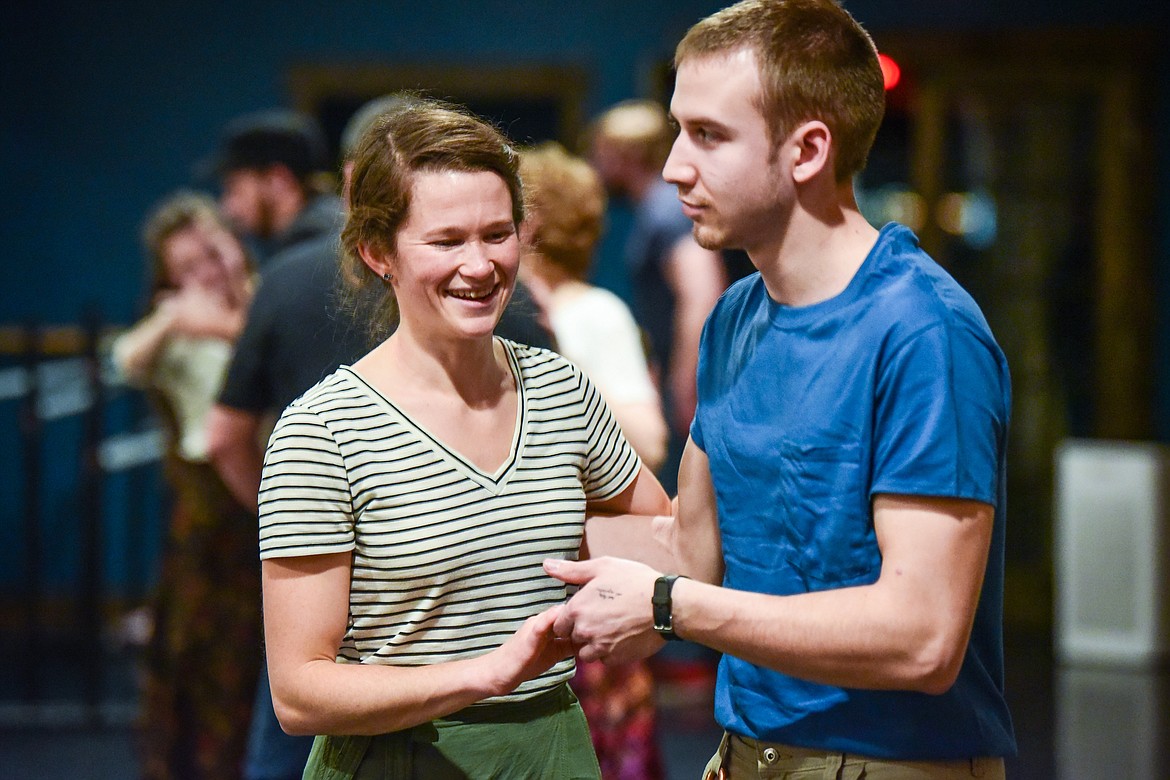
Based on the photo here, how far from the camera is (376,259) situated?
1623 mm

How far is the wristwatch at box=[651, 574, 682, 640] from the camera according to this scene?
1.46 metres

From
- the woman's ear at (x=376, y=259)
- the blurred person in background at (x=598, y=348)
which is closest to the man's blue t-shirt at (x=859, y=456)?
the woman's ear at (x=376, y=259)

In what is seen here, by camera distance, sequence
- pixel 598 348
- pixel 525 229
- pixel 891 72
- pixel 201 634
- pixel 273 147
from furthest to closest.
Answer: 1. pixel 891 72
2. pixel 273 147
3. pixel 201 634
4. pixel 598 348
5. pixel 525 229

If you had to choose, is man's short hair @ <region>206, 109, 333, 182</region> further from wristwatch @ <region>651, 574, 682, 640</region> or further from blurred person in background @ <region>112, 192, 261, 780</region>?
wristwatch @ <region>651, 574, 682, 640</region>

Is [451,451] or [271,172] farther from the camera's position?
[271,172]

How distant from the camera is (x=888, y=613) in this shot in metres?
1.37

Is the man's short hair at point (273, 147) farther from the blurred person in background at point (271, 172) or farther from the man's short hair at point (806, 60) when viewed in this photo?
the man's short hair at point (806, 60)

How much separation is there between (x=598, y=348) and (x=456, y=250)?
151 cm

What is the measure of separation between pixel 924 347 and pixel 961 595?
0.24 meters

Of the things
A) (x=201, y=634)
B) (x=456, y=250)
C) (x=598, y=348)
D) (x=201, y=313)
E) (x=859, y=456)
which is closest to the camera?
(x=859, y=456)

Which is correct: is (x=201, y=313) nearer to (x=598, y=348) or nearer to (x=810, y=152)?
(x=598, y=348)

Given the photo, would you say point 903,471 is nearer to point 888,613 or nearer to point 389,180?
point 888,613

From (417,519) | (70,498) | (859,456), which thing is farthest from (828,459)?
(70,498)

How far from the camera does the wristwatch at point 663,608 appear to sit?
4.78 feet
